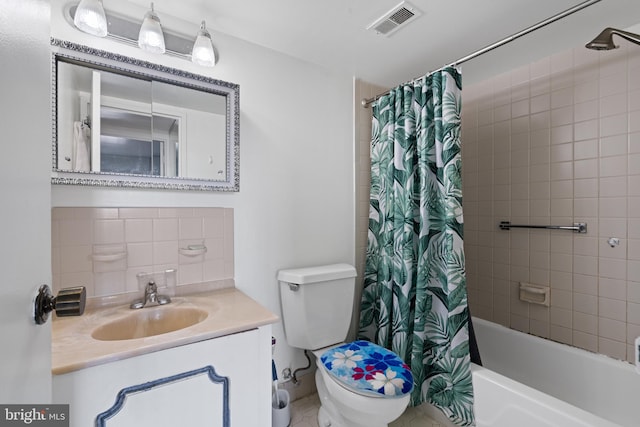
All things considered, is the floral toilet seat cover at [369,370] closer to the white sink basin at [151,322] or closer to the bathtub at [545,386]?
the bathtub at [545,386]

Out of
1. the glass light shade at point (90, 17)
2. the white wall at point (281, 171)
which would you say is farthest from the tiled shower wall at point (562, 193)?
the glass light shade at point (90, 17)

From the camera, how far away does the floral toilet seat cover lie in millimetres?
1221

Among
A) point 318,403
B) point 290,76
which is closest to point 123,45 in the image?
point 290,76

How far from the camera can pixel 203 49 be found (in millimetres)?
1384

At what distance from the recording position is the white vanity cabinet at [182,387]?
839mm

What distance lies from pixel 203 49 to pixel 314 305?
143 centimetres

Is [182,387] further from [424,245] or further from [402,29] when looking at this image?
[402,29]

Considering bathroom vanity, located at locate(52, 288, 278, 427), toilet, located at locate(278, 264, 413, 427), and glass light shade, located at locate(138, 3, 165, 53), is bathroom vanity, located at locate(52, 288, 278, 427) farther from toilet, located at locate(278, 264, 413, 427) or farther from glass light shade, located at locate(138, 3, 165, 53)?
glass light shade, located at locate(138, 3, 165, 53)

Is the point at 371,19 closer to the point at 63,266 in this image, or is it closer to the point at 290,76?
the point at 290,76

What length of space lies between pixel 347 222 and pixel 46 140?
1.63 meters

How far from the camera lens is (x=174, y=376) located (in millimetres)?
954

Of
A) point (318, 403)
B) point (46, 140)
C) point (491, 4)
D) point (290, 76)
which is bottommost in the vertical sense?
point (318, 403)
